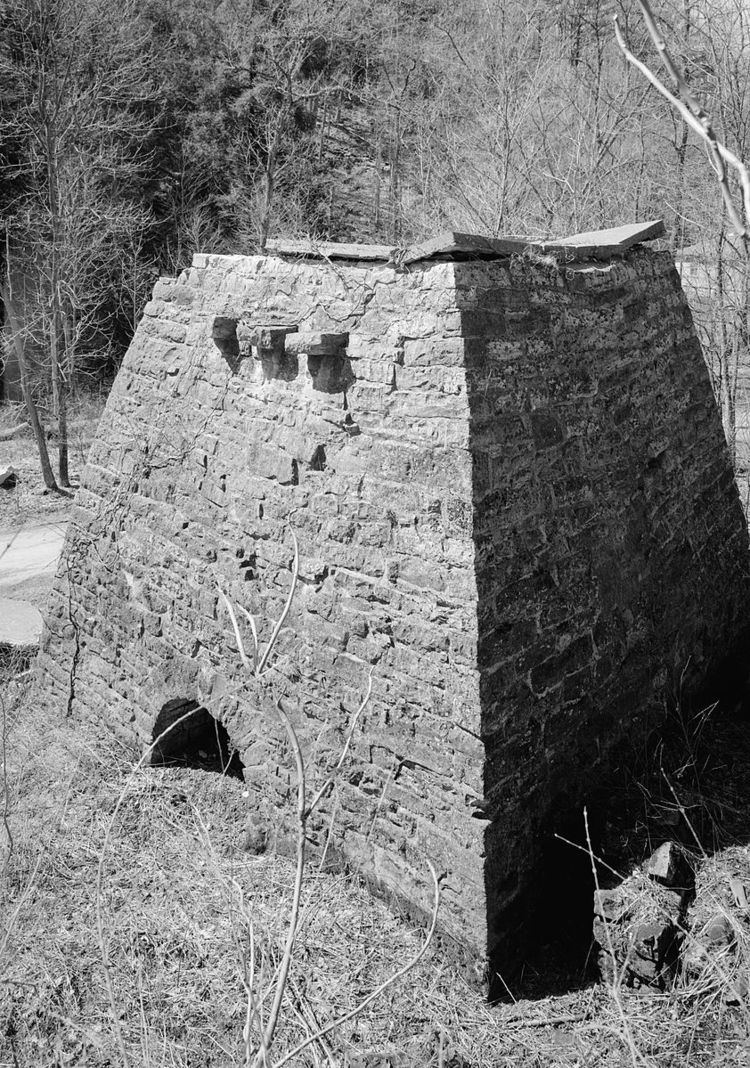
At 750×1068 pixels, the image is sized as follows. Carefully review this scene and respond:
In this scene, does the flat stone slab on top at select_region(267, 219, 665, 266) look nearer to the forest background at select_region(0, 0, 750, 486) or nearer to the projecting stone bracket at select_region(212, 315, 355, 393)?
the projecting stone bracket at select_region(212, 315, 355, 393)

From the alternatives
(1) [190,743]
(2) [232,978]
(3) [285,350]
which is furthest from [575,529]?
(1) [190,743]

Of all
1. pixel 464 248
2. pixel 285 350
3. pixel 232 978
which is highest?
pixel 464 248

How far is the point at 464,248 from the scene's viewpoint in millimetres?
4016

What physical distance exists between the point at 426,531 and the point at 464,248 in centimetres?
131

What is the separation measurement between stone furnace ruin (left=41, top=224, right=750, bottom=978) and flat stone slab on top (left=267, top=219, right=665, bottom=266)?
0.06 feet

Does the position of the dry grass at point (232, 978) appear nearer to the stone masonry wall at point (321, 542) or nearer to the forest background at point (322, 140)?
the stone masonry wall at point (321, 542)

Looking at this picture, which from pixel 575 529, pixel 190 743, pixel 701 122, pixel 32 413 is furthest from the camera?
pixel 32 413

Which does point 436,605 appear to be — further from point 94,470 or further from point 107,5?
point 107,5

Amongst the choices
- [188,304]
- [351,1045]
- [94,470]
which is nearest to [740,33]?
[188,304]

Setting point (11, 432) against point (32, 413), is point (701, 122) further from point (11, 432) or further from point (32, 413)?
point (11, 432)

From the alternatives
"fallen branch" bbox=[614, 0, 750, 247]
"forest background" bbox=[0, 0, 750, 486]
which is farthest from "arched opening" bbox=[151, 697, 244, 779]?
"forest background" bbox=[0, 0, 750, 486]

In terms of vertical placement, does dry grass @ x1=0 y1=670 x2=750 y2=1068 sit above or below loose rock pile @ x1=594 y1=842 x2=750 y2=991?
below

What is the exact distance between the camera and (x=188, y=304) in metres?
5.55

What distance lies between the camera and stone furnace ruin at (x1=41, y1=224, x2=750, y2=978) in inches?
161
